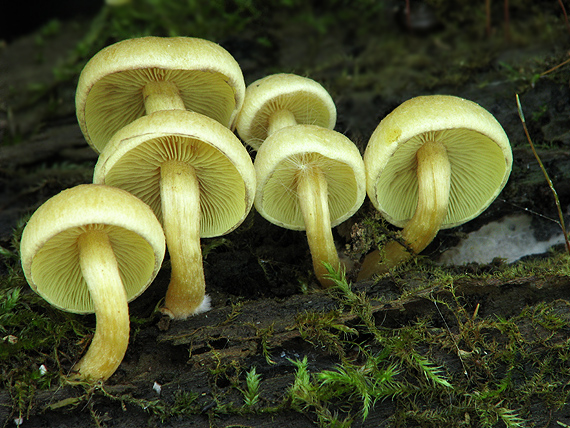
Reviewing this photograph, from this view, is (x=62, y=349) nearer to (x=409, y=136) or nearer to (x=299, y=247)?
(x=299, y=247)

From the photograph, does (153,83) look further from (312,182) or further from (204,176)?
(312,182)

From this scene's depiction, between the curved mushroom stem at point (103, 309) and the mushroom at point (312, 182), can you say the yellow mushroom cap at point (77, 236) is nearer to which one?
the curved mushroom stem at point (103, 309)

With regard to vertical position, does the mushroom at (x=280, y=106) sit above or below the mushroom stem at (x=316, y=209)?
above

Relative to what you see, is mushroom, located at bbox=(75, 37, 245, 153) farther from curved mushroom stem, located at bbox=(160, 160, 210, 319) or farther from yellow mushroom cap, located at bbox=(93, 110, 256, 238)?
curved mushroom stem, located at bbox=(160, 160, 210, 319)

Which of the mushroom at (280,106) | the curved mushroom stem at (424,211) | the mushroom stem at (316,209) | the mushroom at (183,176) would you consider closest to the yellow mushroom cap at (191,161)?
the mushroom at (183,176)

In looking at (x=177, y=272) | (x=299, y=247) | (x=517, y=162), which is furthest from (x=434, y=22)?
(x=177, y=272)

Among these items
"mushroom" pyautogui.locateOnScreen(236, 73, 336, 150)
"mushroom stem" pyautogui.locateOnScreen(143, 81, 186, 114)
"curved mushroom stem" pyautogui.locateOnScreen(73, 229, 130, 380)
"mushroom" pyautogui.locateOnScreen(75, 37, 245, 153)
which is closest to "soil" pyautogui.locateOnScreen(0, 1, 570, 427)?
"curved mushroom stem" pyautogui.locateOnScreen(73, 229, 130, 380)
